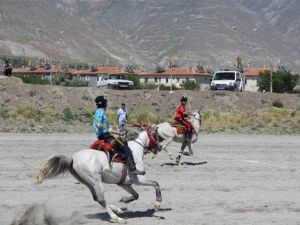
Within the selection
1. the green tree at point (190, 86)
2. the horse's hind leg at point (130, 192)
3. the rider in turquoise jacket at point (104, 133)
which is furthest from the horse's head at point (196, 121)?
the green tree at point (190, 86)

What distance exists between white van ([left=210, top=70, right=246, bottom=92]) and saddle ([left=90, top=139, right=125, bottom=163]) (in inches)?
2028

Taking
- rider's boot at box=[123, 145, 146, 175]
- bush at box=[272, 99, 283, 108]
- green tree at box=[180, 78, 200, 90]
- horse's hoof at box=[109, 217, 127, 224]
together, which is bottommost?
horse's hoof at box=[109, 217, 127, 224]

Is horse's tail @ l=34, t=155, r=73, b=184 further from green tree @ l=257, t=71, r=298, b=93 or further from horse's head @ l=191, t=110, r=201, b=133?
green tree @ l=257, t=71, r=298, b=93

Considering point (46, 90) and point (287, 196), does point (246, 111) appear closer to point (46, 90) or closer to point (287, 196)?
point (46, 90)

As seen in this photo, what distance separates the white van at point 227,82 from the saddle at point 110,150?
169 ft

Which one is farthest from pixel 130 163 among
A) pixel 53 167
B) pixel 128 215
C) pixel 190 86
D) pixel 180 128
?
pixel 190 86

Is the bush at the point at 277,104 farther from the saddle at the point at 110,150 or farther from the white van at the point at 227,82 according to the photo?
the saddle at the point at 110,150

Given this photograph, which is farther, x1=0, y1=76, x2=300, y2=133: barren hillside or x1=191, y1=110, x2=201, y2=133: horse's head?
x1=0, y1=76, x2=300, y2=133: barren hillside

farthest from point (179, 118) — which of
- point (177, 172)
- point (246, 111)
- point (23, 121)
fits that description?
point (246, 111)

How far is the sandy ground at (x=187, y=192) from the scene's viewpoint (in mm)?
13352

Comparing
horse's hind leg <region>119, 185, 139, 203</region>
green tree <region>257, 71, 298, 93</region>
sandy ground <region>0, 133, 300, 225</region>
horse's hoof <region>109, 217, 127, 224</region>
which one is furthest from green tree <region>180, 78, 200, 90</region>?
horse's hoof <region>109, 217, 127, 224</region>

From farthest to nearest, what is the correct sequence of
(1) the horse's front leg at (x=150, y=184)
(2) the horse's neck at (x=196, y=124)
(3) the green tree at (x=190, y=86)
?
(3) the green tree at (x=190, y=86) → (2) the horse's neck at (x=196, y=124) → (1) the horse's front leg at (x=150, y=184)

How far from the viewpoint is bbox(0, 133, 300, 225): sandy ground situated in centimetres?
1335

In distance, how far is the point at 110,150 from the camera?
13.1 metres
